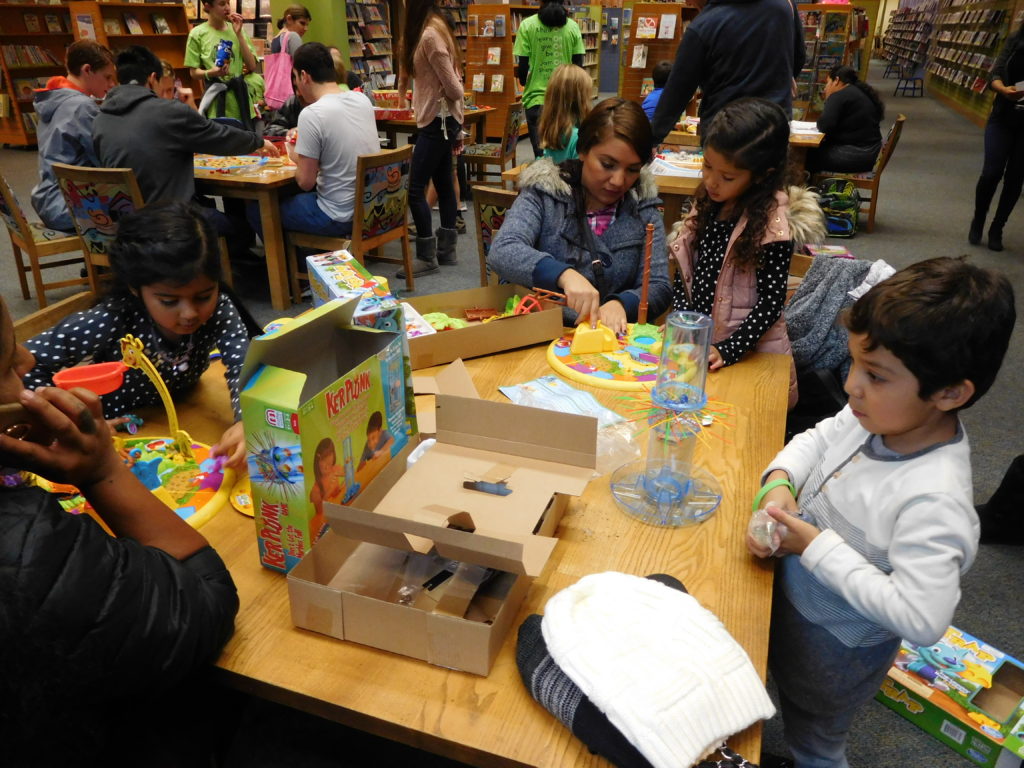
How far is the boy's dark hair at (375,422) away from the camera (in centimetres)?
105

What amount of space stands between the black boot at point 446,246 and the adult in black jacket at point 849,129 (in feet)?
9.73

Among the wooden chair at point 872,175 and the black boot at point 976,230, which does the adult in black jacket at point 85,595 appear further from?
the black boot at point 976,230

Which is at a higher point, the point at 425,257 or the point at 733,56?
the point at 733,56

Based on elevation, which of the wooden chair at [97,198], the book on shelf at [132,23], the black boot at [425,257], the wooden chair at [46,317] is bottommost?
the black boot at [425,257]

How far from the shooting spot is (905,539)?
89 centimetres

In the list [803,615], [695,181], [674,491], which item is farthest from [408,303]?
[695,181]

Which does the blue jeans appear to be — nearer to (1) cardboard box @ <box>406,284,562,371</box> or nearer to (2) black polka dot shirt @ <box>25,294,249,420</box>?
(1) cardboard box @ <box>406,284,562,371</box>

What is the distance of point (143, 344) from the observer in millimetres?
1505

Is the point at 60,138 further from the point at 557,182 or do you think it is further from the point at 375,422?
the point at 375,422

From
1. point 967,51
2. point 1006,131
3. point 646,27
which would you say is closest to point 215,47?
point 646,27

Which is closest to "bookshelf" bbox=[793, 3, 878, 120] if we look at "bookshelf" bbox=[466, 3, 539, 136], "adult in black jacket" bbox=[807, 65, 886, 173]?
"adult in black jacket" bbox=[807, 65, 886, 173]

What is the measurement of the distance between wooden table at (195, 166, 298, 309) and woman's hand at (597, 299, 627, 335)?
8.34 feet

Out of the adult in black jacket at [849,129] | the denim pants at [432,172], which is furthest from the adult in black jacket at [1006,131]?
the denim pants at [432,172]

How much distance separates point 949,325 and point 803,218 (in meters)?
0.93
